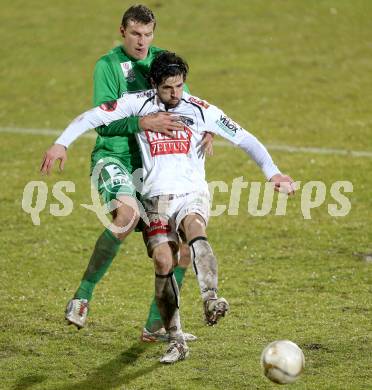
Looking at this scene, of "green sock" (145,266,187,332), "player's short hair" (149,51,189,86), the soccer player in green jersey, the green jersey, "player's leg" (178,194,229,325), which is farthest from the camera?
"green sock" (145,266,187,332)

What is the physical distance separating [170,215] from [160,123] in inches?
31.4

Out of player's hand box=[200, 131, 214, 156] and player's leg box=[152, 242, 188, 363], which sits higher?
player's hand box=[200, 131, 214, 156]

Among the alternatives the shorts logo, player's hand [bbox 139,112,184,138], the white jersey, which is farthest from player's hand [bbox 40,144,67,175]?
the shorts logo

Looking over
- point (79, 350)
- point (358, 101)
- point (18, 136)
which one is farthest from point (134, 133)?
point (358, 101)

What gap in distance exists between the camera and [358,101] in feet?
65.7

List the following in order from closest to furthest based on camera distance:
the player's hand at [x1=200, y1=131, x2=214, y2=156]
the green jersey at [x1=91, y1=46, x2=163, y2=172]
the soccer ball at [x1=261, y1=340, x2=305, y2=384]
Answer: the soccer ball at [x1=261, y1=340, x2=305, y2=384]
the player's hand at [x1=200, y1=131, x2=214, y2=156]
the green jersey at [x1=91, y1=46, x2=163, y2=172]

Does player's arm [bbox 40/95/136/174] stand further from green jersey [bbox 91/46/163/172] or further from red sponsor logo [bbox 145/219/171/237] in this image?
red sponsor logo [bbox 145/219/171/237]

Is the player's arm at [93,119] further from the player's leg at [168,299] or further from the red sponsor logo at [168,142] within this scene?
the player's leg at [168,299]

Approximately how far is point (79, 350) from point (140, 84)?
252cm

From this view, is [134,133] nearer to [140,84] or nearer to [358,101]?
[140,84]

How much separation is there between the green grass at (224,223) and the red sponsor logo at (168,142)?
1.84m

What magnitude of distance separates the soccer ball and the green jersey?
2.39 meters

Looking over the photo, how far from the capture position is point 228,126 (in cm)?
849

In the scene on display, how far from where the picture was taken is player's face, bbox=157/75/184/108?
832cm
